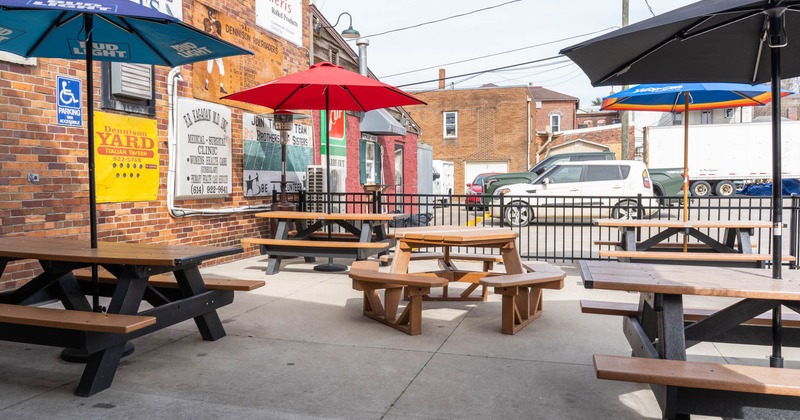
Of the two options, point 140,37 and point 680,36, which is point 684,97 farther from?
point 140,37

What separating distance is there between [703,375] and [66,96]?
240 inches

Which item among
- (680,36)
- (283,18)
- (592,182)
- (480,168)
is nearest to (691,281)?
(680,36)

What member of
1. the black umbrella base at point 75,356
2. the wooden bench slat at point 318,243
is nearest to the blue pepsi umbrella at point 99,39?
the black umbrella base at point 75,356

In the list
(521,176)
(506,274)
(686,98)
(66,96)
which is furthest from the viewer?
(521,176)

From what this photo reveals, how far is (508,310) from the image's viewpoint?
16.2 feet

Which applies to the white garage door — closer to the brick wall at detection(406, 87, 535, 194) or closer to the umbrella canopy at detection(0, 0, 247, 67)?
the brick wall at detection(406, 87, 535, 194)

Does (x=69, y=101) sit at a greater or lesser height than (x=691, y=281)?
greater

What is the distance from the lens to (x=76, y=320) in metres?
3.36

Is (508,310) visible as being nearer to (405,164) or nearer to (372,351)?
(372,351)

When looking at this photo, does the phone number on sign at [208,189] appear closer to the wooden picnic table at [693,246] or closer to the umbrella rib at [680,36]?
the wooden picnic table at [693,246]

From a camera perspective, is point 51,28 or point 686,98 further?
point 686,98

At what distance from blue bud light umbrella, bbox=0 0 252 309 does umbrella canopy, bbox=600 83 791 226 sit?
481 cm

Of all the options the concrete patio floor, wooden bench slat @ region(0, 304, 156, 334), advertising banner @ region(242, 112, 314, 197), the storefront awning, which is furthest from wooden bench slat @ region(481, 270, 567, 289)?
the storefront awning

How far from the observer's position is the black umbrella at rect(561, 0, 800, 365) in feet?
10.6
